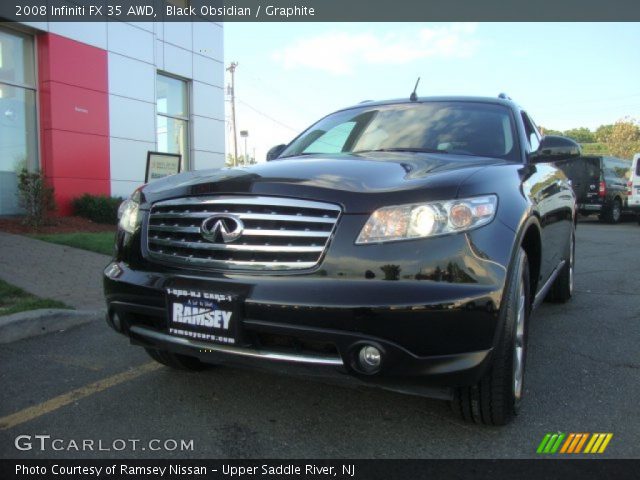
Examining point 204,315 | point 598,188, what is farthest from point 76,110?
point 598,188

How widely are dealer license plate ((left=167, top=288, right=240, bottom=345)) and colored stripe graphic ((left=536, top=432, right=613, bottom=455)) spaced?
1455 millimetres

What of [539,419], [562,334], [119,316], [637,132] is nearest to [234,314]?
[119,316]

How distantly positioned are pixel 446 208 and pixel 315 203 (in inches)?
21.1

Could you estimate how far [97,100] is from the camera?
12.3 m

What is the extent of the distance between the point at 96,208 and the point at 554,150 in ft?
32.7

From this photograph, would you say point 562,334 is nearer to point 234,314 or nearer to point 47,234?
point 234,314

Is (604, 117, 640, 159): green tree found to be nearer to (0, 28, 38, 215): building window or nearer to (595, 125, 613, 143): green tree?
(595, 125, 613, 143): green tree

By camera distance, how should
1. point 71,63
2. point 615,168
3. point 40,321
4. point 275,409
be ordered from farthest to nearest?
point 615,168, point 71,63, point 40,321, point 275,409

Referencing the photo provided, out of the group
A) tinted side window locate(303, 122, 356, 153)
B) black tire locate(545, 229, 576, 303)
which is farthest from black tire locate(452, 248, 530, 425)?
black tire locate(545, 229, 576, 303)

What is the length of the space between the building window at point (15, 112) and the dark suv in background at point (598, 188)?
14825mm

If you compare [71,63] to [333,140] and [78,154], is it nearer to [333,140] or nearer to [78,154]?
[78,154]

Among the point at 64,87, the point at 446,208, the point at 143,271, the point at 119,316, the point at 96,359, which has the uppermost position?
the point at 64,87

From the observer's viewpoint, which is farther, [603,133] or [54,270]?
[603,133]

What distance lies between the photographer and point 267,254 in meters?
2.33
